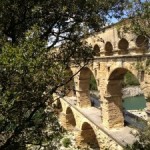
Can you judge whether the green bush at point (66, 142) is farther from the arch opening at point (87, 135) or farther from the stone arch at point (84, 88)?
the stone arch at point (84, 88)

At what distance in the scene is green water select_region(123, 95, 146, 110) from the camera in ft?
166

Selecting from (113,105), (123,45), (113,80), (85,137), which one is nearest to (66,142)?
(85,137)

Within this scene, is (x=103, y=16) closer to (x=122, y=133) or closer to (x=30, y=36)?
(x=30, y=36)

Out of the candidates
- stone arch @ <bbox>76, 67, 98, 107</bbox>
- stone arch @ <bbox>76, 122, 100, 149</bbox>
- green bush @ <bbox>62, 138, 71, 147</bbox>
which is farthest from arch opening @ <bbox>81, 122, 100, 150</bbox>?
stone arch @ <bbox>76, 67, 98, 107</bbox>

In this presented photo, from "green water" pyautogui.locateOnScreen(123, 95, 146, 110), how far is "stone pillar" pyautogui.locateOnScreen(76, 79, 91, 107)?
76.7 ft

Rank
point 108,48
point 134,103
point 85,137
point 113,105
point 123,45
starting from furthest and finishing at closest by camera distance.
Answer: point 134,103, point 85,137, point 108,48, point 113,105, point 123,45

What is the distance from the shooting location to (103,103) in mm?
21266

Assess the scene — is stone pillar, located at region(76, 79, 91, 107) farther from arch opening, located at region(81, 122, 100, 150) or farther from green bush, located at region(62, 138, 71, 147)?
green bush, located at region(62, 138, 71, 147)

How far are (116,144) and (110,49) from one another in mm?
7149

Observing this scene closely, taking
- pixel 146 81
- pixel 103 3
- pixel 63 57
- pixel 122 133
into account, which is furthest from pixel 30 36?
pixel 122 133

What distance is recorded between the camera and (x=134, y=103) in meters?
54.9

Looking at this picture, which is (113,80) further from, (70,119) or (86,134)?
(70,119)

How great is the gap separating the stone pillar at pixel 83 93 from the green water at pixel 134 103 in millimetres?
23379

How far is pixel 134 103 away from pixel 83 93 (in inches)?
1168
